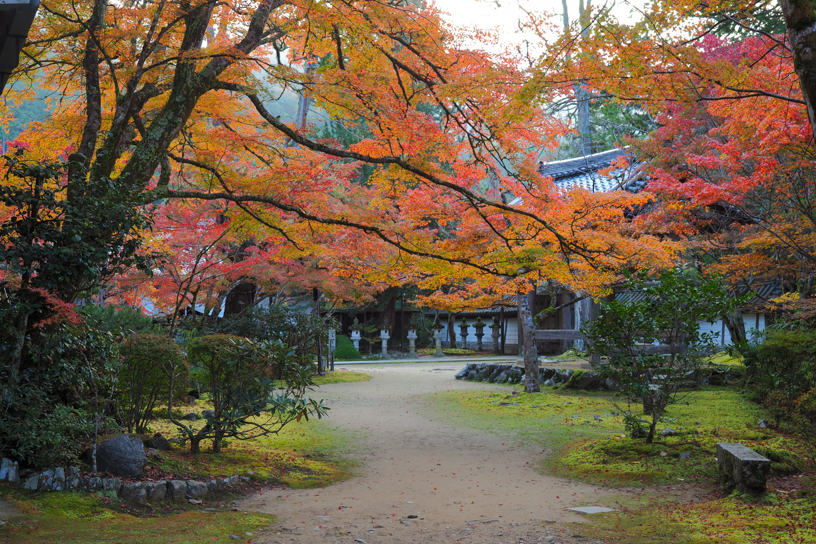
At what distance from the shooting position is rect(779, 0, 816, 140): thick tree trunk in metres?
3.42

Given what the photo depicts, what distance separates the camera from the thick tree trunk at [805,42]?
3416mm

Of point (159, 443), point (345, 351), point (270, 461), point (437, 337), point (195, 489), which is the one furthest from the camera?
point (437, 337)

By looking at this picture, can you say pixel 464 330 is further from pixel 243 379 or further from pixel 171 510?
pixel 171 510

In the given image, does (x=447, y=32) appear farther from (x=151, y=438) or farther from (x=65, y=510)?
(x=65, y=510)

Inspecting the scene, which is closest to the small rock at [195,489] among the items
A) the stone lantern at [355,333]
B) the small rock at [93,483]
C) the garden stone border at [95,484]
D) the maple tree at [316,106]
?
the garden stone border at [95,484]

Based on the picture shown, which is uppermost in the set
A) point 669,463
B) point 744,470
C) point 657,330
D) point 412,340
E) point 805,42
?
point 805,42

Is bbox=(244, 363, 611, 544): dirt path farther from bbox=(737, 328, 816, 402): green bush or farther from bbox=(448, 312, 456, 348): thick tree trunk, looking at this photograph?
bbox=(448, 312, 456, 348): thick tree trunk

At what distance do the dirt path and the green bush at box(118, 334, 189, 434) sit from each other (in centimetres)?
188

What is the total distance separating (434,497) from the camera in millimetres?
4918

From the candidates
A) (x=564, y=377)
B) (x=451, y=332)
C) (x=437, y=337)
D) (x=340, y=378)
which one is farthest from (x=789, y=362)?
(x=451, y=332)

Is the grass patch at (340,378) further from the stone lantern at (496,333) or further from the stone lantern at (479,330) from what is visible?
the stone lantern at (479,330)

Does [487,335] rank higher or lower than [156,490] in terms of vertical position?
higher

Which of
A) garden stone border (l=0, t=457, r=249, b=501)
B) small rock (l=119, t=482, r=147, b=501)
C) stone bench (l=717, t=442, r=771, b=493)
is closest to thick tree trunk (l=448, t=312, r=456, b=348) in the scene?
stone bench (l=717, t=442, r=771, b=493)

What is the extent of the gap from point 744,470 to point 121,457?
4.96 metres
